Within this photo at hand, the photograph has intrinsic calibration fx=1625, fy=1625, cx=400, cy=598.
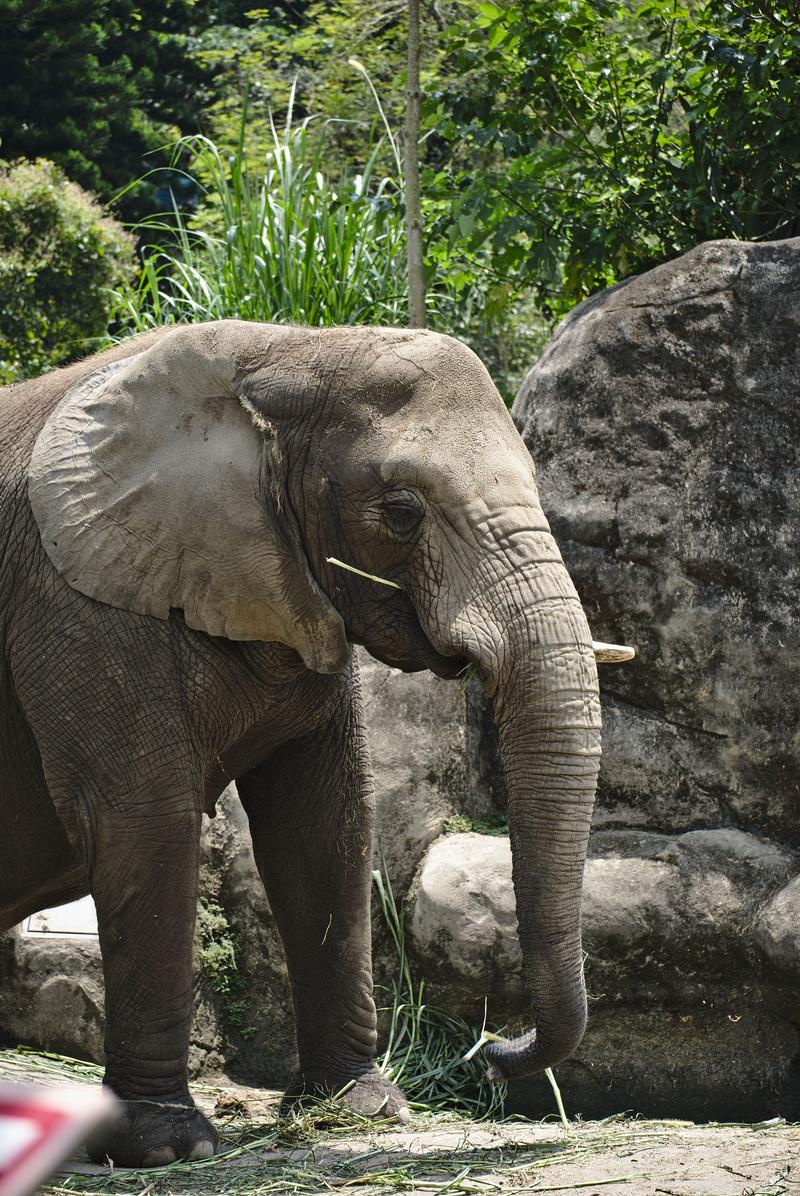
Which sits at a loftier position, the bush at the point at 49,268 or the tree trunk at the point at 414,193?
the tree trunk at the point at 414,193

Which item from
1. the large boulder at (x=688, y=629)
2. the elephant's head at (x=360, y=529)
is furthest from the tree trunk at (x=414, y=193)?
the elephant's head at (x=360, y=529)

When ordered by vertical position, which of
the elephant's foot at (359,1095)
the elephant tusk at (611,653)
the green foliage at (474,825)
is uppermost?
the elephant tusk at (611,653)

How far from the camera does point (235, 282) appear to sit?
32.1 ft

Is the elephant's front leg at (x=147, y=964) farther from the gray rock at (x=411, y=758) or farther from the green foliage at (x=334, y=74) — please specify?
the green foliage at (x=334, y=74)

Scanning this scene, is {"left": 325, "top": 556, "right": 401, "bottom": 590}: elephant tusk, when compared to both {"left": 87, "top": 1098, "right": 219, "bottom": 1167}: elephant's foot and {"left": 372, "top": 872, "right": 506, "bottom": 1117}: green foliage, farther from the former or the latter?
{"left": 372, "top": 872, "right": 506, "bottom": 1117}: green foliage

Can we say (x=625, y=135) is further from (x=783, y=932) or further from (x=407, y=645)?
(x=407, y=645)

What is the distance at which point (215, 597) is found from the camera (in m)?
4.89

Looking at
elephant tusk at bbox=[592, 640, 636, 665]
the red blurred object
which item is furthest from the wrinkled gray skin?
the red blurred object

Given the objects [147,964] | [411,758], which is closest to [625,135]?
[411,758]

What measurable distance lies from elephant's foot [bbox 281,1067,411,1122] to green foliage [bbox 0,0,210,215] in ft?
52.1

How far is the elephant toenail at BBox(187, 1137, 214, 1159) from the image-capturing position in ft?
16.1

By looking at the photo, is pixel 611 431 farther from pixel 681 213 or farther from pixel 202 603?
pixel 202 603

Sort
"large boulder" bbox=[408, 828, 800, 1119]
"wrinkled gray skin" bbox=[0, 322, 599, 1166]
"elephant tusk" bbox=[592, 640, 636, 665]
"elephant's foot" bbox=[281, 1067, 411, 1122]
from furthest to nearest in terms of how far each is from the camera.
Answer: "large boulder" bbox=[408, 828, 800, 1119] → "elephant's foot" bbox=[281, 1067, 411, 1122] → "elephant tusk" bbox=[592, 640, 636, 665] → "wrinkled gray skin" bbox=[0, 322, 599, 1166]

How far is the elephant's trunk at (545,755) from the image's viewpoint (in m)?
4.46
